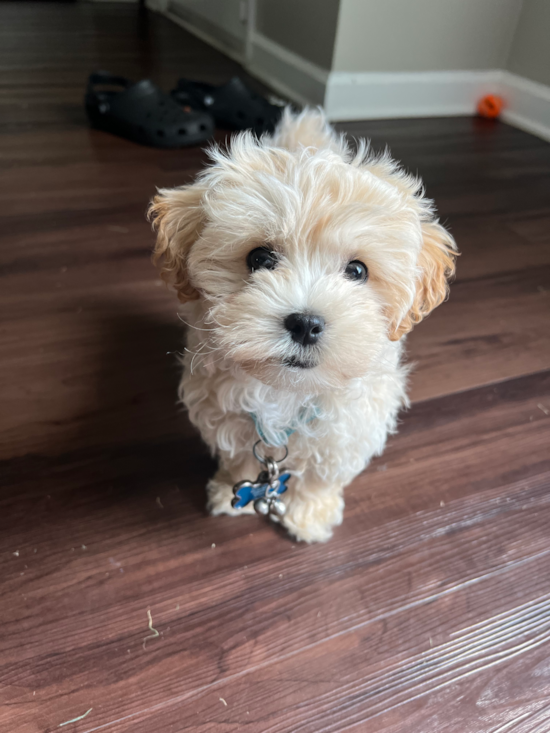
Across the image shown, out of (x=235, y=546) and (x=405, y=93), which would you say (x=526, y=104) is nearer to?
(x=405, y=93)

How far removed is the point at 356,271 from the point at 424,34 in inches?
101

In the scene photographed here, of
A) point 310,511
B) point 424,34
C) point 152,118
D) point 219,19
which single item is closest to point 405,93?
point 424,34

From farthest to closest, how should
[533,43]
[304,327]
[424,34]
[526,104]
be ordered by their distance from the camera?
[526,104] < [533,43] < [424,34] < [304,327]

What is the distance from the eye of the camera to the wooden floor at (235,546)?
2.89 feet

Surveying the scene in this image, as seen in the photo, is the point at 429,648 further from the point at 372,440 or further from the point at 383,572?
the point at 372,440

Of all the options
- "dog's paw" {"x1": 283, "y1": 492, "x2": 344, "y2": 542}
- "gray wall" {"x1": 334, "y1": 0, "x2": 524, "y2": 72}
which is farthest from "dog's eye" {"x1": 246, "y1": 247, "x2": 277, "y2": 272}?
"gray wall" {"x1": 334, "y1": 0, "x2": 524, "y2": 72}

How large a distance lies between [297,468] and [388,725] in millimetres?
422

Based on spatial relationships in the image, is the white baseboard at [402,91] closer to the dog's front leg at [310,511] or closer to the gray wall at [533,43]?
the gray wall at [533,43]

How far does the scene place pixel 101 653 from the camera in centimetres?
91

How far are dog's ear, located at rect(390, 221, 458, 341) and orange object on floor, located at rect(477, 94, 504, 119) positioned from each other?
2673 millimetres

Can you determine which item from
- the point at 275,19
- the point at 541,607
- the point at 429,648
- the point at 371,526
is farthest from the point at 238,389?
the point at 275,19

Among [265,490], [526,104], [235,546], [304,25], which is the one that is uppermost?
[304,25]

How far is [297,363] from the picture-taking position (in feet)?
2.42

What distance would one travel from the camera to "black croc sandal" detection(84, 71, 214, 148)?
2.49m
